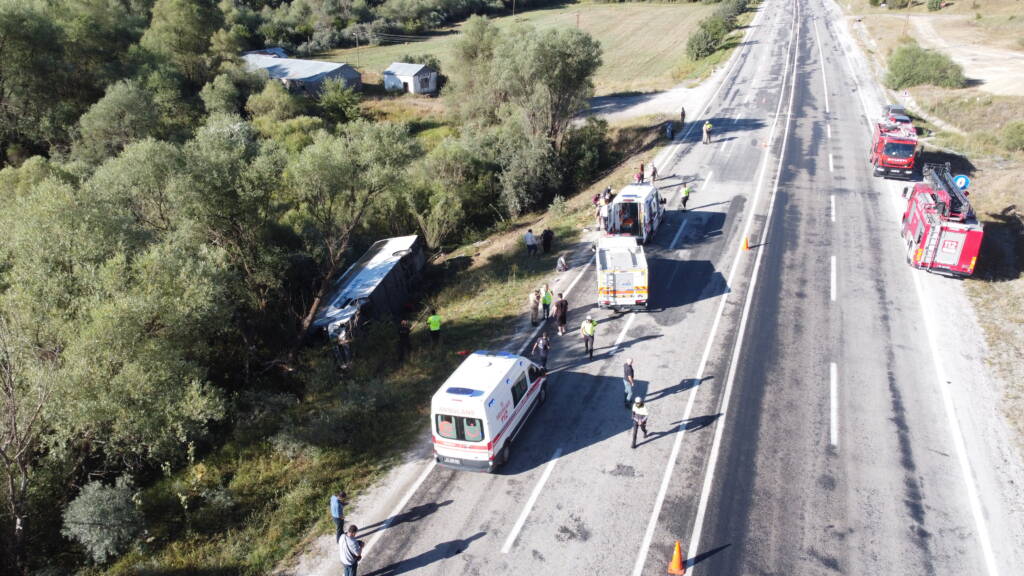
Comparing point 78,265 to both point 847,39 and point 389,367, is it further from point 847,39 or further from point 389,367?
Answer: point 847,39

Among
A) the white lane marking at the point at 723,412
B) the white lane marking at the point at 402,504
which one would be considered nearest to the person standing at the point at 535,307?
the white lane marking at the point at 723,412

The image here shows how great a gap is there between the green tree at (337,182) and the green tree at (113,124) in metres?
21.4

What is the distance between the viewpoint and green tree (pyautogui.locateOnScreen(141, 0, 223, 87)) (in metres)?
57.9

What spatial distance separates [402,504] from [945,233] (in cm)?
2162

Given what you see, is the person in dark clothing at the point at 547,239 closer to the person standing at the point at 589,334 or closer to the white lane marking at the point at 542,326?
the white lane marking at the point at 542,326

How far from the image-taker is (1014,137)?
34.7m

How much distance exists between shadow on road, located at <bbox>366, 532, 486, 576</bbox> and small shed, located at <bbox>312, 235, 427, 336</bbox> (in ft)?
38.8

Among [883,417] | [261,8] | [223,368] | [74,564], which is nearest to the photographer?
[74,564]

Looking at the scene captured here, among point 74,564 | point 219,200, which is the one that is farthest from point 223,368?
point 74,564

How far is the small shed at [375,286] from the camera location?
2317cm

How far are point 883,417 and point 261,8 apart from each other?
4740 inches

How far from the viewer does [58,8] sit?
156 feet

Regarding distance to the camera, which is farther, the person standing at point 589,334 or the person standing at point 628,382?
the person standing at point 589,334

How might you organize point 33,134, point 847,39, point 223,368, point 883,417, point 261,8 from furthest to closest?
point 261,8 → point 847,39 → point 33,134 → point 223,368 → point 883,417
